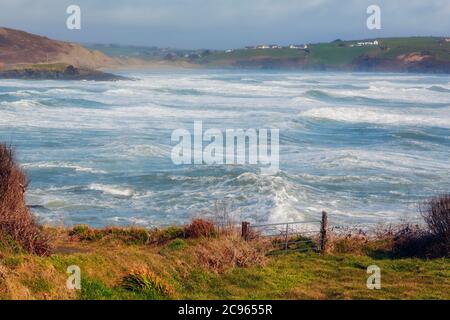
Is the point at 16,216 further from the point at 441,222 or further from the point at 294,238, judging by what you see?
the point at 441,222

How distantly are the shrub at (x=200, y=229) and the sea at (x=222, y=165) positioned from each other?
182 cm

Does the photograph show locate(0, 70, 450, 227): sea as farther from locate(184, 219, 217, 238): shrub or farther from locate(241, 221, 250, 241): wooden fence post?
locate(241, 221, 250, 241): wooden fence post

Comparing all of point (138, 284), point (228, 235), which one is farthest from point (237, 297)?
point (228, 235)

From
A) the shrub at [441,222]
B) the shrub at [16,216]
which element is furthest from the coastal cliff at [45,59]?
the shrub at [441,222]

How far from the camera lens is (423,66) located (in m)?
137

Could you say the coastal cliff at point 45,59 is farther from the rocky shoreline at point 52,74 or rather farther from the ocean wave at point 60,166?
the ocean wave at point 60,166

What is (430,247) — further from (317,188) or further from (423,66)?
(423,66)

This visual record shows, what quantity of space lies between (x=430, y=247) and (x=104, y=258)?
6.94m

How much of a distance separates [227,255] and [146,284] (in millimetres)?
2744

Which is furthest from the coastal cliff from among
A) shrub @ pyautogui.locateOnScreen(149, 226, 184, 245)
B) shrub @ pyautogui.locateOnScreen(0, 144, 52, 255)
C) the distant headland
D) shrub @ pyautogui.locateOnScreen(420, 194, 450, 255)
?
shrub @ pyautogui.locateOnScreen(420, 194, 450, 255)

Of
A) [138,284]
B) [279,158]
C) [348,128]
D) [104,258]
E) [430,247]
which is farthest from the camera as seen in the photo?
[348,128]

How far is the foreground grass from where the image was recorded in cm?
933

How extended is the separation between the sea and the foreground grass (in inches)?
164

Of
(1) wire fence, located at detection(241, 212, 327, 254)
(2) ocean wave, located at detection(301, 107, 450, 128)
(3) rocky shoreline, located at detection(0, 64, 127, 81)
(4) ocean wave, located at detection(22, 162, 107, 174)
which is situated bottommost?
(1) wire fence, located at detection(241, 212, 327, 254)
